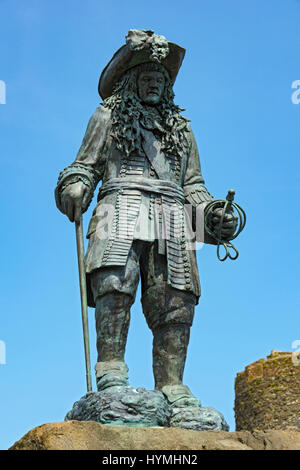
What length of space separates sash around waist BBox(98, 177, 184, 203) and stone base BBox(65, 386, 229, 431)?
164 cm

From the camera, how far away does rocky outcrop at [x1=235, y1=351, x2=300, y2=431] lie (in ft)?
85.1

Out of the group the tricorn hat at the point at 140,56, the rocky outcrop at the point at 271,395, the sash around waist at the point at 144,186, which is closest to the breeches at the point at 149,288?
the sash around waist at the point at 144,186

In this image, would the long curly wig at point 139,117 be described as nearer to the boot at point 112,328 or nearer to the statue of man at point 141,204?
the statue of man at point 141,204

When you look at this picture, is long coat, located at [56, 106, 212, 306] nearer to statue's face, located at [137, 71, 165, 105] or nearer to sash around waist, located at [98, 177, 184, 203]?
sash around waist, located at [98, 177, 184, 203]

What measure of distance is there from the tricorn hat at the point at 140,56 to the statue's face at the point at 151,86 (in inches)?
4.5

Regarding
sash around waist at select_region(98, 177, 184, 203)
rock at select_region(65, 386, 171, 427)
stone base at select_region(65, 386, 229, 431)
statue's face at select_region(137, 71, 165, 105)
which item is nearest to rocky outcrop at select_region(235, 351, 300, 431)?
sash around waist at select_region(98, 177, 184, 203)

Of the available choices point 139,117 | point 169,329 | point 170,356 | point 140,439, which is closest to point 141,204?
point 139,117

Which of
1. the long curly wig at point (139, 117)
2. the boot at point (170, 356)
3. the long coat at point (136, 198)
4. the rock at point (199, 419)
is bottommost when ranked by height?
the rock at point (199, 419)

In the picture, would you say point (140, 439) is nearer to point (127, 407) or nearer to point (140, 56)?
point (127, 407)

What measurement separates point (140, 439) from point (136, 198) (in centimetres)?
204

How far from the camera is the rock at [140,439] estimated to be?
16.5ft

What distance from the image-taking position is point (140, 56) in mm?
6672
